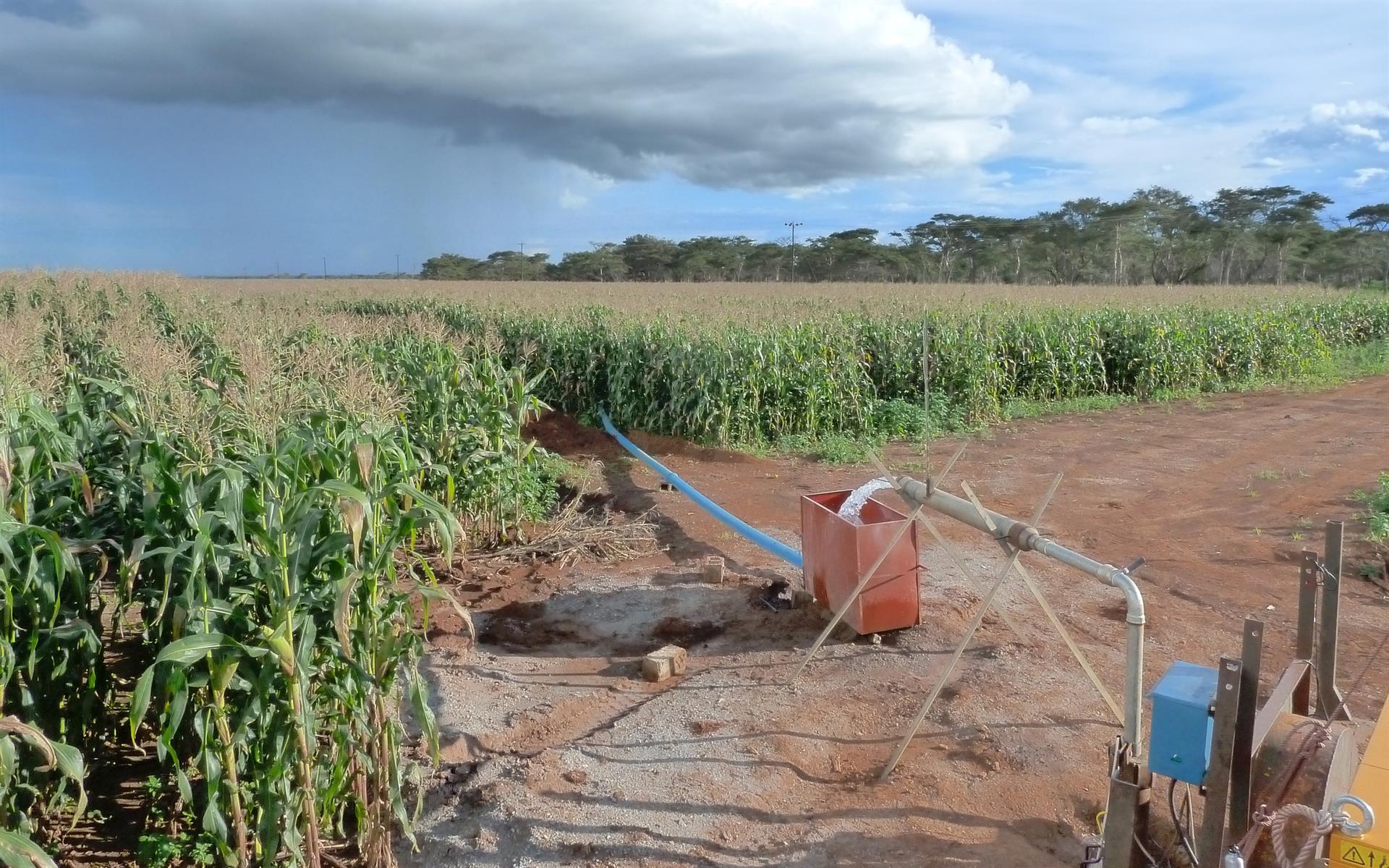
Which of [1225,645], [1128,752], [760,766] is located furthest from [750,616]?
[1128,752]

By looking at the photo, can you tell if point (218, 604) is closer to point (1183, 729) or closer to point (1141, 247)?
point (1183, 729)

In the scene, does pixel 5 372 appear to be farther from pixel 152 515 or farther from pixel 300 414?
pixel 152 515

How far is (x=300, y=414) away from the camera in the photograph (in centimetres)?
472

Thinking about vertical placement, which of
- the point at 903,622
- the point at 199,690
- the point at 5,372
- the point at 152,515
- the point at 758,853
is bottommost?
the point at 758,853

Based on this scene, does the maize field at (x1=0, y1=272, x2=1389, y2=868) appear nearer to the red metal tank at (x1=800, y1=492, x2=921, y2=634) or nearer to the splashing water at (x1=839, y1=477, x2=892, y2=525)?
the splashing water at (x1=839, y1=477, x2=892, y2=525)

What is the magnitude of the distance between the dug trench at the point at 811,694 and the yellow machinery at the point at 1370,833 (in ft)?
5.39

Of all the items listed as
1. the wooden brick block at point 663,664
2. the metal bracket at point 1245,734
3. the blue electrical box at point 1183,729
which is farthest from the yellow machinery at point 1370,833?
the wooden brick block at point 663,664

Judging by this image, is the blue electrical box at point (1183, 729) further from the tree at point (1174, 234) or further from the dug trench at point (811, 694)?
the tree at point (1174, 234)

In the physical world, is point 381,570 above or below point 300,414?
below

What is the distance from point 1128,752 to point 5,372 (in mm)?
5306

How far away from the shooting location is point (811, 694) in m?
4.79

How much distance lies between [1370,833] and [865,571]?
3.25 m

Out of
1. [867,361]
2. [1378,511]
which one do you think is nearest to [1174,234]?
[867,361]

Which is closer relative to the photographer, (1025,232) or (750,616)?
(750,616)
